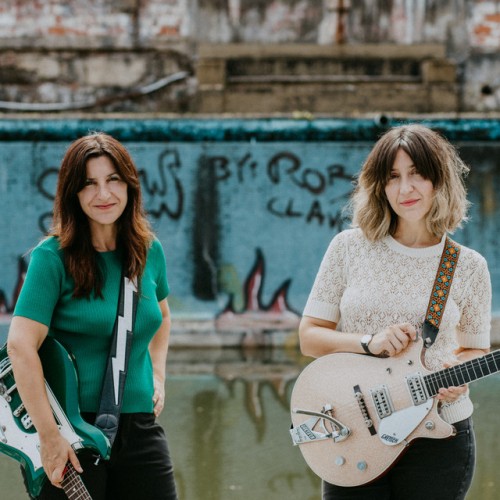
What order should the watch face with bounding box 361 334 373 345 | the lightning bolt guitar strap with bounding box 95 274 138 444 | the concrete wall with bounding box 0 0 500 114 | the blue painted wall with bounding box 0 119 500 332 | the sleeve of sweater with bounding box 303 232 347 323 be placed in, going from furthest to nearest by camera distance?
the concrete wall with bounding box 0 0 500 114
the blue painted wall with bounding box 0 119 500 332
the sleeve of sweater with bounding box 303 232 347 323
the watch face with bounding box 361 334 373 345
the lightning bolt guitar strap with bounding box 95 274 138 444

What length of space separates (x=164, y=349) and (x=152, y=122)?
5.72 m

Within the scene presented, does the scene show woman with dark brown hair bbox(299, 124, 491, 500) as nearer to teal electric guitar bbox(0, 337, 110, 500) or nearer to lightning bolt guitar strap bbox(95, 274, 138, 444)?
lightning bolt guitar strap bbox(95, 274, 138, 444)

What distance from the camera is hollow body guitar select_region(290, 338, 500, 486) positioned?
8.05 ft

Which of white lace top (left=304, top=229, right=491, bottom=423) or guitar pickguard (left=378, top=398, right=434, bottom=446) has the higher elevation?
white lace top (left=304, top=229, right=491, bottom=423)

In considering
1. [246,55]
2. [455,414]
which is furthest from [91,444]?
[246,55]

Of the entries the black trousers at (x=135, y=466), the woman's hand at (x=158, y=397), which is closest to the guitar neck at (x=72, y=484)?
the black trousers at (x=135, y=466)

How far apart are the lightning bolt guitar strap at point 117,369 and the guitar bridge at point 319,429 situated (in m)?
0.58

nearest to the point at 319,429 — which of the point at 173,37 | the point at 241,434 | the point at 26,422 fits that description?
the point at 26,422

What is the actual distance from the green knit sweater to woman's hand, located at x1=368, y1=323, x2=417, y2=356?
2.29ft

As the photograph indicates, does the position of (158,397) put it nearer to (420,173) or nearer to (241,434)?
(420,173)

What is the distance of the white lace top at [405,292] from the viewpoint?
8.32 feet

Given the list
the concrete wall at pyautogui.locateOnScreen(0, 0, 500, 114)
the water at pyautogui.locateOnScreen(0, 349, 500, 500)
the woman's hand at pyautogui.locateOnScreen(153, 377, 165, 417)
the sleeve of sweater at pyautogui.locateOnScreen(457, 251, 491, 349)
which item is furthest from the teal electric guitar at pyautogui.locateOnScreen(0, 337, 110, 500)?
the concrete wall at pyautogui.locateOnScreen(0, 0, 500, 114)

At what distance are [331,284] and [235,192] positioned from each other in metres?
5.80

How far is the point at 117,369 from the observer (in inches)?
96.6
